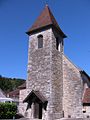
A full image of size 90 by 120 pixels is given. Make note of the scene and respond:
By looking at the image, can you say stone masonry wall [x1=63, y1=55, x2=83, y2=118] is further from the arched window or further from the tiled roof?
the arched window

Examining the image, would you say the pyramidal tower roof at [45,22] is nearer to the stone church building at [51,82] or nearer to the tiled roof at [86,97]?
the stone church building at [51,82]

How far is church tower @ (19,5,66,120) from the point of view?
23234 mm

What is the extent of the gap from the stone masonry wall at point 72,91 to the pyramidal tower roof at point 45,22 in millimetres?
5573

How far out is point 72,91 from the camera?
2483 cm

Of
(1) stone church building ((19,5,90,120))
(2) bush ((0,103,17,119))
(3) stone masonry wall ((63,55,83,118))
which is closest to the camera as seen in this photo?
(2) bush ((0,103,17,119))

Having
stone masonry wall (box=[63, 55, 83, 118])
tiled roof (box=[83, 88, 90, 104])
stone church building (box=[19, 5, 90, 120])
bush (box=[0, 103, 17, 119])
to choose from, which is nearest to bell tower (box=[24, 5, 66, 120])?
stone church building (box=[19, 5, 90, 120])

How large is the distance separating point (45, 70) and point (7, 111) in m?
6.67

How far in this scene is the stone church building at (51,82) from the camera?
23.5 m

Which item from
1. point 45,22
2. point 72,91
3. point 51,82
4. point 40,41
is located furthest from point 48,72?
point 45,22

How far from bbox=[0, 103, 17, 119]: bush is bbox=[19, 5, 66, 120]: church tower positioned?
188 centimetres

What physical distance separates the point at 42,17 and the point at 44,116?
14032 millimetres

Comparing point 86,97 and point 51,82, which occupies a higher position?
point 51,82

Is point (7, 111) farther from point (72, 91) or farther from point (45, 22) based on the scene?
point (45, 22)

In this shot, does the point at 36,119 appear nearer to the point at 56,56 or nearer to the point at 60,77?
the point at 60,77
